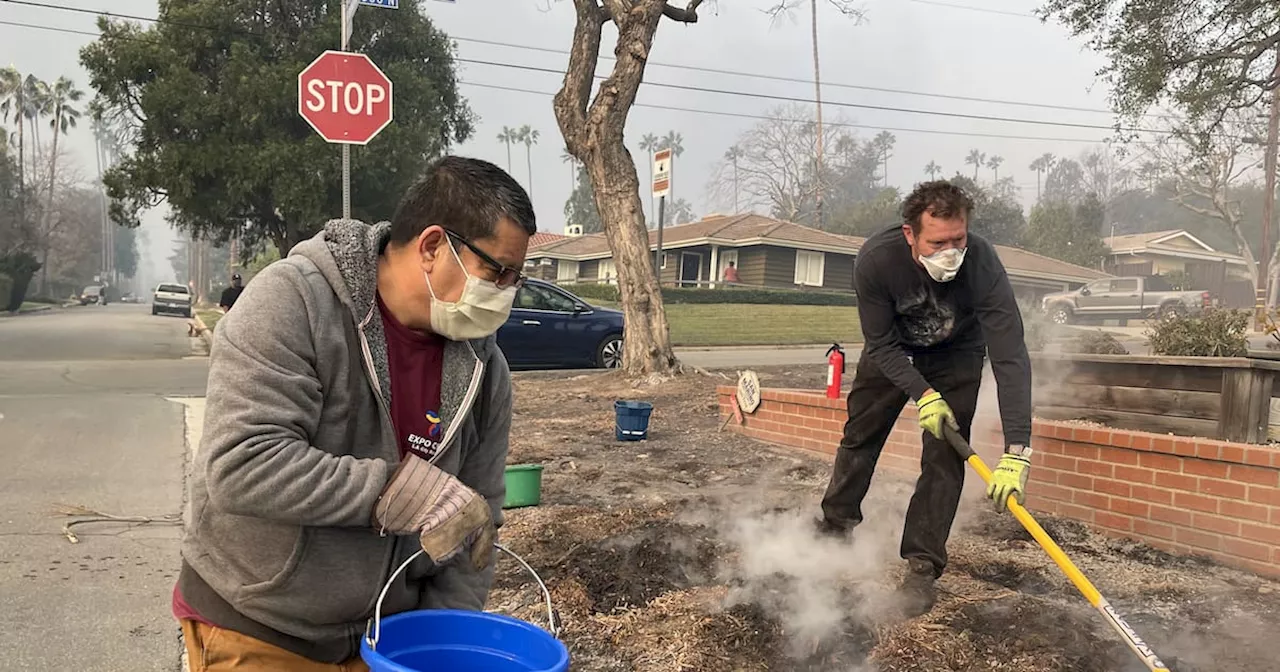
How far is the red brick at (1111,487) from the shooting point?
4242mm

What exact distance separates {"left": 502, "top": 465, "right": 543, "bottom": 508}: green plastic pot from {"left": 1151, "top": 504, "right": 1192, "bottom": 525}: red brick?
3094mm

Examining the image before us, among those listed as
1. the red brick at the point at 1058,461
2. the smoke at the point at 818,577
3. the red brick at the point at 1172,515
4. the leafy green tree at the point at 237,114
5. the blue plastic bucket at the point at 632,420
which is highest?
the leafy green tree at the point at 237,114

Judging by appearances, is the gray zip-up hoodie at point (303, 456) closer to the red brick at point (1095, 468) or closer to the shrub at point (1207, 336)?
the red brick at point (1095, 468)

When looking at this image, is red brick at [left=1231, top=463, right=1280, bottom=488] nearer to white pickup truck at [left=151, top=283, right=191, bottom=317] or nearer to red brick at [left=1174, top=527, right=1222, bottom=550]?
red brick at [left=1174, top=527, right=1222, bottom=550]

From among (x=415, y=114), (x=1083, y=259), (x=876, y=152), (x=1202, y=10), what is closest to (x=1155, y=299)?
(x=1083, y=259)

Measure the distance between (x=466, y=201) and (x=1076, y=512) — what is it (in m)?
3.97

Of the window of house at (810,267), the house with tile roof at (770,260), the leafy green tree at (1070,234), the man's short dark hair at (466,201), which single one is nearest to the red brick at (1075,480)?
the man's short dark hair at (466,201)

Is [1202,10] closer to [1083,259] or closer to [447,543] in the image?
[447,543]

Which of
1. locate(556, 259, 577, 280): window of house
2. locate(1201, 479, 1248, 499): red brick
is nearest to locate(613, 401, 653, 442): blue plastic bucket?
locate(1201, 479, 1248, 499): red brick

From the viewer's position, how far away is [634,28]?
9727 millimetres

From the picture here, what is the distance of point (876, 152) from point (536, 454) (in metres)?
79.5

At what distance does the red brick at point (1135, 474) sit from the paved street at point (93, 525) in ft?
13.8

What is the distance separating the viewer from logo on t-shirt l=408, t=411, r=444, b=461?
167 centimetres

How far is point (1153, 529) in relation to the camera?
4121 millimetres
